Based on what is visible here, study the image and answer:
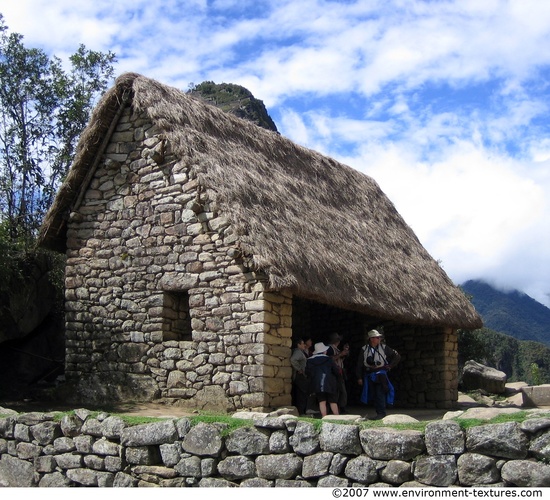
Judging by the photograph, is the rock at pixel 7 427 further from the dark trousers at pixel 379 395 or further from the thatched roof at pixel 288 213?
the dark trousers at pixel 379 395

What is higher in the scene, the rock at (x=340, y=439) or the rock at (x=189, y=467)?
the rock at (x=340, y=439)

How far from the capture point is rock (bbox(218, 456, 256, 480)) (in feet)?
21.4

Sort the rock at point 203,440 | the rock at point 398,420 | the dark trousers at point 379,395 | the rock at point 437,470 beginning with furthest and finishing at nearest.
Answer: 1. the dark trousers at point 379,395
2. the rock at point 203,440
3. the rock at point 398,420
4. the rock at point 437,470

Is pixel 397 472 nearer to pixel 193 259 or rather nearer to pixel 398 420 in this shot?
pixel 398 420

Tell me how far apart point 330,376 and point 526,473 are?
5188mm

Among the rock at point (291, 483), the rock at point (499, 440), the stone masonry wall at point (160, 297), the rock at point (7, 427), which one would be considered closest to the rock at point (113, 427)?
the rock at point (7, 427)

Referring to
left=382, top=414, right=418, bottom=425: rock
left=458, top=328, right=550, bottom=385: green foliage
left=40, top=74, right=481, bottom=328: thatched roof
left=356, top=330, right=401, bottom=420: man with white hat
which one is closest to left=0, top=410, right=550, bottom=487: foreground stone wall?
left=382, top=414, right=418, bottom=425: rock

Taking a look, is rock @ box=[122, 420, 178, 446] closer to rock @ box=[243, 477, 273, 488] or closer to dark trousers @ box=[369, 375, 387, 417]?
rock @ box=[243, 477, 273, 488]

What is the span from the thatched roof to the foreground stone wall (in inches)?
134

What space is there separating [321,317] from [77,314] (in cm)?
570

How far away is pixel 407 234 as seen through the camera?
Result: 667 inches

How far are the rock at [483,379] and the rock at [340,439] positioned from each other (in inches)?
514

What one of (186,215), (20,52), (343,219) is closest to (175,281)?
(186,215)

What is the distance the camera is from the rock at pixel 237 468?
6.54 metres
